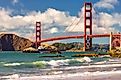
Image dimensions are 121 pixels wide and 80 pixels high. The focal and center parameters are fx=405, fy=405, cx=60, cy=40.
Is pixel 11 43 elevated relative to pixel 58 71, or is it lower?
elevated

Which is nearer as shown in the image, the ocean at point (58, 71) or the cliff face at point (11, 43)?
the ocean at point (58, 71)

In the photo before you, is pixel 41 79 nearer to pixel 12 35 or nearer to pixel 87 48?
pixel 87 48

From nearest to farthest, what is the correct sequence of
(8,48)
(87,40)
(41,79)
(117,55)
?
(41,79)
(117,55)
(87,40)
(8,48)

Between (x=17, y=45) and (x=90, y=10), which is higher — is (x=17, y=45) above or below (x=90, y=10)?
below

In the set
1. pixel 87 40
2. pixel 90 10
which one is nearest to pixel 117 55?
pixel 87 40

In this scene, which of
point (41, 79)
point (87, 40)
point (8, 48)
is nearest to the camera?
point (41, 79)

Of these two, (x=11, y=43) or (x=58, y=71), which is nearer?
(x=58, y=71)

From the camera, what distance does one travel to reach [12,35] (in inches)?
7170

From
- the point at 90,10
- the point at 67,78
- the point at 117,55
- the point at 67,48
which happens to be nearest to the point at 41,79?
the point at 67,78

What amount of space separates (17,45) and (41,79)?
5807 inches

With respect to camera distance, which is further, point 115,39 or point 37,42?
point 37,42

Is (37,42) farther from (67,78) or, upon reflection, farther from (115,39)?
(67,78)

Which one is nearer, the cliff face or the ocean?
the ocean

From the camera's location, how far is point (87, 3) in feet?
412
